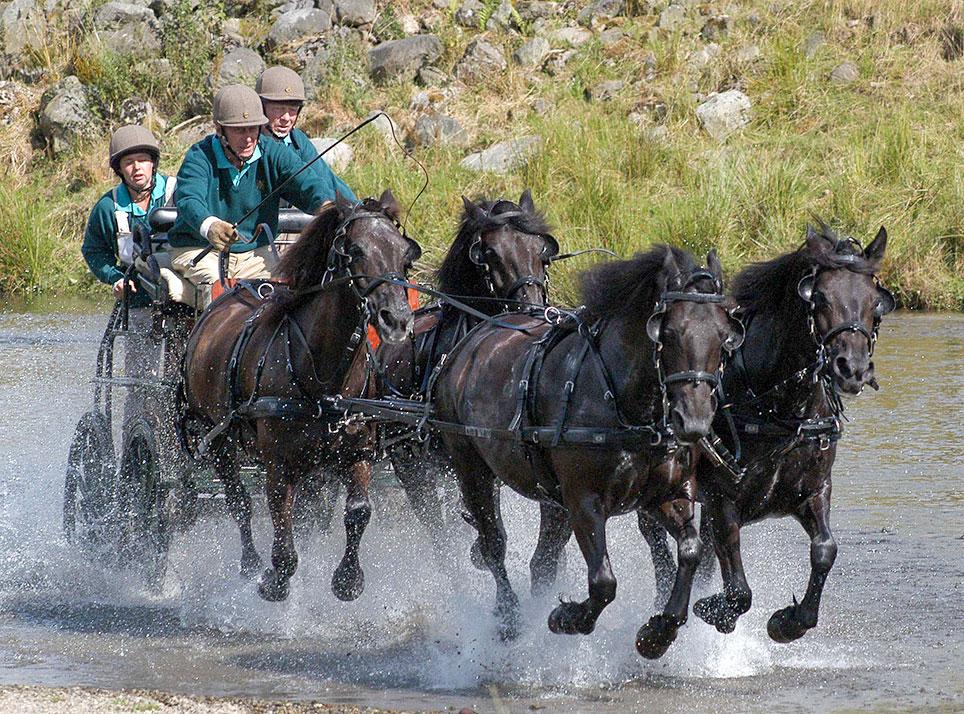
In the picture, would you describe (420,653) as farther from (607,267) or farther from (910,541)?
(910,541)

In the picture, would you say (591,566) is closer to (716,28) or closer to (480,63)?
(480,63)

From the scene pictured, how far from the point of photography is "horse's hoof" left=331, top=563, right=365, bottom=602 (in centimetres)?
647

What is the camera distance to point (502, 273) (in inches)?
273

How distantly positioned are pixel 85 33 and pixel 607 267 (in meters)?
18.4

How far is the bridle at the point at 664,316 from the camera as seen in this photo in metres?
5.02

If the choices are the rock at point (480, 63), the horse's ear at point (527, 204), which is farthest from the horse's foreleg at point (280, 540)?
the rock at point (480, 63)

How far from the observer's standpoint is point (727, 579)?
227 inches

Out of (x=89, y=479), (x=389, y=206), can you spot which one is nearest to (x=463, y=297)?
(x=389, y=206)

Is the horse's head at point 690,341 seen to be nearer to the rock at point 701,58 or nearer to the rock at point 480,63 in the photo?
the rock at point 701,58

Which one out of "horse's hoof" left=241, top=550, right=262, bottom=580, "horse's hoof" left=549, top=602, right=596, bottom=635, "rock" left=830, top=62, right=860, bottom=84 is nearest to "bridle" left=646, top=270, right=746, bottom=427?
"horse's hoof" left=549, top=602, right=596, bottom=635

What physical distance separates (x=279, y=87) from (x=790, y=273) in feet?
11.4

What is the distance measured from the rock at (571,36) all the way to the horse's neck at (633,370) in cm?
1570

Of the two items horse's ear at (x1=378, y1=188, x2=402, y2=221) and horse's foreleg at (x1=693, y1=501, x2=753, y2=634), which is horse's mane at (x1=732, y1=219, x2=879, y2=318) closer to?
horse's foreleg at (x1=693, y1=501, x2=753, y2=634)

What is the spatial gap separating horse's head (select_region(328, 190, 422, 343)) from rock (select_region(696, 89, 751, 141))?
39.4 ft
